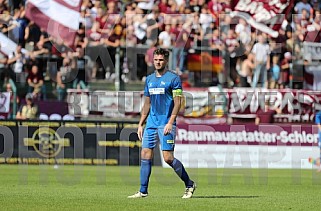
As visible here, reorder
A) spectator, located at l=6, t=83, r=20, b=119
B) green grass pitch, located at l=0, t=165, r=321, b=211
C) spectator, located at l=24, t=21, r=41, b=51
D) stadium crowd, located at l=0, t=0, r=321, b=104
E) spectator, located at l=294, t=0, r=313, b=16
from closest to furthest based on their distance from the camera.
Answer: green grass pitch, located at l=0, t=165, r=321, b=211, spectator, located at l=6, t=83, r=20, b=119, stadium crowd, located at l=0, t=0, r=321, b=104, spectator, located at l=24, t=21, r=41, b=51, spectator, located at l=294, t=0, r=313, b=16

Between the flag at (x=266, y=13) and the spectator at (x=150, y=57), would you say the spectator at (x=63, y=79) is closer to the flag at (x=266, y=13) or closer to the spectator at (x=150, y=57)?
the spectator at (x=150, y=57)

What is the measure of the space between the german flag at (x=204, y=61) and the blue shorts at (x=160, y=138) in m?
13.0

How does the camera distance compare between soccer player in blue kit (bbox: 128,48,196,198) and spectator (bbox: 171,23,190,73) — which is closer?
soccer player in blue kit (bbox: 128,48,196,198)

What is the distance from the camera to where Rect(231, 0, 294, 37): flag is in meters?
26.5

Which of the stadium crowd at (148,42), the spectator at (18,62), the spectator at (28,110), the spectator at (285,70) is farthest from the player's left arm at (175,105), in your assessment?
the spectator at (285,70)

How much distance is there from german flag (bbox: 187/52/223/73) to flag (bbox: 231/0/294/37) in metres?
1.61

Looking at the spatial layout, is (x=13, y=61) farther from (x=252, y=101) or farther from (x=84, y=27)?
(x=252, y=101)

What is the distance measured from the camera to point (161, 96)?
14.1 metres

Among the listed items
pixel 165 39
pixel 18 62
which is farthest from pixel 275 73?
pixel 18 62

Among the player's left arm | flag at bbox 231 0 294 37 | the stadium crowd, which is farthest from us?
flag at bbox 231 0 294 37

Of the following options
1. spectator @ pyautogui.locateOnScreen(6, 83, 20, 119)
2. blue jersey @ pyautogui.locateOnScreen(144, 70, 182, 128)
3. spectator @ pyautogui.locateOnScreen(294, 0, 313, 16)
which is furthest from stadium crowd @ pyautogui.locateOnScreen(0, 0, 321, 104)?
blue jersey @ pyautogui.locateOnScreen(144, 70, 182, 128)

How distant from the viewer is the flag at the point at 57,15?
24.9 metres

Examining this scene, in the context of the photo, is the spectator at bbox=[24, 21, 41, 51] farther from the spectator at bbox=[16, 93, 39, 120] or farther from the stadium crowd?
the spectator at bbox=[16, 93, 39, 120]

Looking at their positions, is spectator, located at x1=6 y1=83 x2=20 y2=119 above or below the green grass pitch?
above
